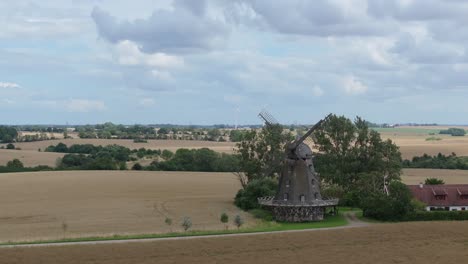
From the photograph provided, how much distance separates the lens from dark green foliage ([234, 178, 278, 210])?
6981 centimetres

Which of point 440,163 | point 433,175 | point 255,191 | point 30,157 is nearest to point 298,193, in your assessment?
point 255,191

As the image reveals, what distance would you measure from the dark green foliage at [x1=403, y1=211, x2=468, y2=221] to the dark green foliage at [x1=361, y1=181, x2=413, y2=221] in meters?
0.55

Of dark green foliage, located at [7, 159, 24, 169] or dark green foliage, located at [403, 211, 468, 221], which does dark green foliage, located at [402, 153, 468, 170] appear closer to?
dark green foliage, located at [403, 211, 468, 221]

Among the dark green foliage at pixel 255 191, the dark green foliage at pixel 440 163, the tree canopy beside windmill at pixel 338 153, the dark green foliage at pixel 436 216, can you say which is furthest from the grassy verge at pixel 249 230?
the dark green foliage at pixel 440 163

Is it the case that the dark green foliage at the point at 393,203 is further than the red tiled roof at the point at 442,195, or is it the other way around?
the red tiled roof at the point at 442,195

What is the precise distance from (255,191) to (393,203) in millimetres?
16352

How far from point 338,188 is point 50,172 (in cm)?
5655

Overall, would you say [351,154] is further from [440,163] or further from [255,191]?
[440,163]

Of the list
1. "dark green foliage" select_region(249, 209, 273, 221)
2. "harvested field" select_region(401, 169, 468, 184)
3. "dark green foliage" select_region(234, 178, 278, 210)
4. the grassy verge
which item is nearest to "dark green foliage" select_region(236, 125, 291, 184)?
"dark green foliage" select_region(234, 178, 278, 210)

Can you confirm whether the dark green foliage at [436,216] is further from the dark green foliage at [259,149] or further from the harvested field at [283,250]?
the dark green foliage at [259,149]

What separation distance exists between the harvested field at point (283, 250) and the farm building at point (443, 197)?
47.8 ft

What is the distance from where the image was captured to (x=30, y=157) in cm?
14212

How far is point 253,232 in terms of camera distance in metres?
52.9

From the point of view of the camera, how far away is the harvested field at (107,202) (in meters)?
55.2
